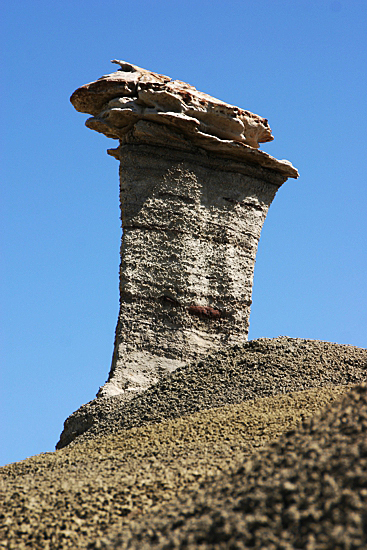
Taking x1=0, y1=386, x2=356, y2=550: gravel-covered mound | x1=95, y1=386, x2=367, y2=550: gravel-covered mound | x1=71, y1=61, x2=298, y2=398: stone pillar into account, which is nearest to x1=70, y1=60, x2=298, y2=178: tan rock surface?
x1=71, y1=61, x2=298, y2=398: stone pillar

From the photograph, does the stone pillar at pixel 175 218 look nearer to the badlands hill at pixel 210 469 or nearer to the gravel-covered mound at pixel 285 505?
the badlands hill at pixel 210 469

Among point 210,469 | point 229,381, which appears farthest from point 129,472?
point 229,381

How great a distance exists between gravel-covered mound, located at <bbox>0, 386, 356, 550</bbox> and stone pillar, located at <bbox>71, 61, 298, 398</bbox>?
2257mm

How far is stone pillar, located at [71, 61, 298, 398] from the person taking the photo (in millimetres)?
8805

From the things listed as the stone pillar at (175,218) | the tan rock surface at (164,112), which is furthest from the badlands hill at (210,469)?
the tan rock surface at (164,112)

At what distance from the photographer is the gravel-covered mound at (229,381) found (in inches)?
278

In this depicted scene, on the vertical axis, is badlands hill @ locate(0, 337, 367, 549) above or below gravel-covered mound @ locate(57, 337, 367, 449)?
below

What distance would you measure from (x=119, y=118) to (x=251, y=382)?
4.39 metres

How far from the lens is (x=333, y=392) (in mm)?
6730

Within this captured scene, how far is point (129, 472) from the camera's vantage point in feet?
15.1

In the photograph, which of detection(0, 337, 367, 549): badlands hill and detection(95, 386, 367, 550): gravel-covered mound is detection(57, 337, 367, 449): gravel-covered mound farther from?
detection(95, 386, 367, 550): gravel-covered mound

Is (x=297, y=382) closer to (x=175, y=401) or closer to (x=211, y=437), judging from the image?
(x=175, y=401)

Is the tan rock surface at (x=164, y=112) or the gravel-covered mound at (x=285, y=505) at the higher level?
the tan rock surface at (x=164, y=112)

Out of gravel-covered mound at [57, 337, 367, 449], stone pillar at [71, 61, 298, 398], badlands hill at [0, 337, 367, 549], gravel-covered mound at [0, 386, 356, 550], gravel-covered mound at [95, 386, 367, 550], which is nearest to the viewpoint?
gravel-covered mound at [95, 386, 367, 550]
